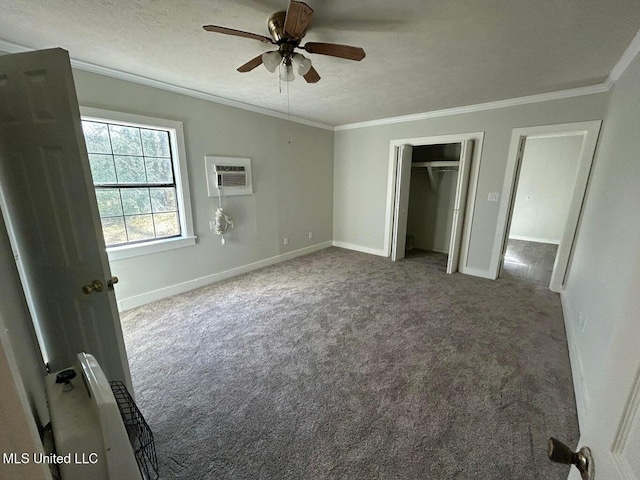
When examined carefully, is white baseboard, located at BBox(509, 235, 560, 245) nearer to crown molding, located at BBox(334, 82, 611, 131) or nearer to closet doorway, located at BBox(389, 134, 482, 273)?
closet doorway, located at BBox(389, 134, 482, 273)

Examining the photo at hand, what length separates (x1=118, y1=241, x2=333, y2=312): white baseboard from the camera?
2.95 meters

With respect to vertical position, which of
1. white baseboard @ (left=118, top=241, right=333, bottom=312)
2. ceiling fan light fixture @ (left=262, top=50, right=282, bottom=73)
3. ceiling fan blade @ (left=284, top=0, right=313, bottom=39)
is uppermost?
ceiling fan blade @ (left=284, top=0, right=313, bottom=39)

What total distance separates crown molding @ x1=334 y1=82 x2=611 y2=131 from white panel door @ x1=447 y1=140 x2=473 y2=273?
47cm

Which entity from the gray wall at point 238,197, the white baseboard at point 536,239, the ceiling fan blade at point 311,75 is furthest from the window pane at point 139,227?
the white baseboard at point 536,239

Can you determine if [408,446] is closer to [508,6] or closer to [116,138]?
[508,6]

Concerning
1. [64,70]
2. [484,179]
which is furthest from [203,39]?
[484,179]

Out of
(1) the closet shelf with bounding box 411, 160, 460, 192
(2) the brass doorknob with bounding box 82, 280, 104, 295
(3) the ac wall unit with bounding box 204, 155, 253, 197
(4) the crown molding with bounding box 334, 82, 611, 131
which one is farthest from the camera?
(1) the closet shelf with bounding box 411, 160, 460, 192

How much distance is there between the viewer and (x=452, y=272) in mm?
4086

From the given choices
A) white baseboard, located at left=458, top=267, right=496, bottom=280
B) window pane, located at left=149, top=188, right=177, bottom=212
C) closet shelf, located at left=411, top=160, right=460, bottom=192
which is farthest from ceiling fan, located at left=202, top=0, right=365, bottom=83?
white baseboard, located at left=458, top=267, right=496, bottom=280

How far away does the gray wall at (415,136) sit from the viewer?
3172 millimetres

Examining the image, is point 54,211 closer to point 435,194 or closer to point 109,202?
point 109,202

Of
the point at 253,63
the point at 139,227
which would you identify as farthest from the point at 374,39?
the point at 139,227

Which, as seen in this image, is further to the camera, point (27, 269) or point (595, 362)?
point (595, 362)

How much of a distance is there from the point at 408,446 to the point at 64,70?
2551mm
